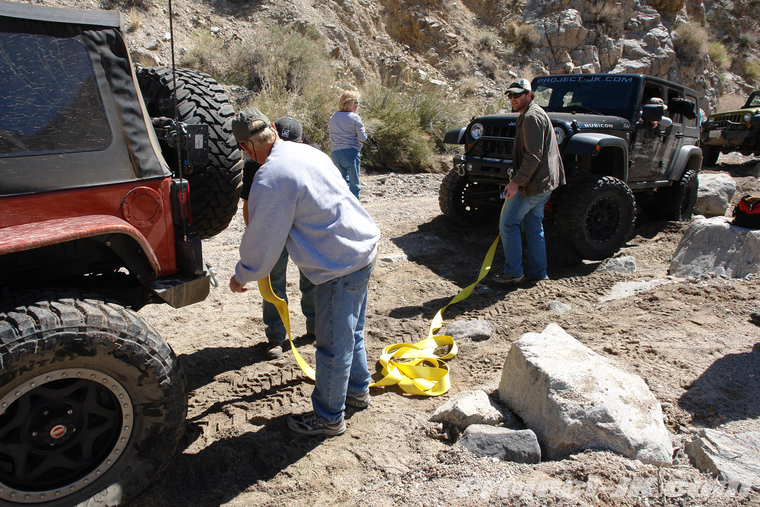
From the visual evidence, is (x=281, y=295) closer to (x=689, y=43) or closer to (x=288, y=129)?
(x=288, y=129)

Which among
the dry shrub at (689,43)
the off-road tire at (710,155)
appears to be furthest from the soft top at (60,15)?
the dry shrub at (689,43)

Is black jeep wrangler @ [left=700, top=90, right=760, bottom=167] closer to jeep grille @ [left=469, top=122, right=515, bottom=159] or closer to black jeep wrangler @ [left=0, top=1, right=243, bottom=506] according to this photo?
jeep grille @ [left=469, top=122, right=515, bottom=159]

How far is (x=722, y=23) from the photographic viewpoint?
2661 cm

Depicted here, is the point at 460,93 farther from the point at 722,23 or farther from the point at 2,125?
the point at 722,23

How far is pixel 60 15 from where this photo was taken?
2098mm

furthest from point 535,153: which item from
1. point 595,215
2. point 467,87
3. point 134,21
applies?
point 467,87

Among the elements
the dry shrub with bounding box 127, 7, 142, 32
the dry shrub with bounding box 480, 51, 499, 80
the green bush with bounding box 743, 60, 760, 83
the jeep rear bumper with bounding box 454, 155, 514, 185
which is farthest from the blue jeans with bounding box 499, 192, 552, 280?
the green bush with bounding box 743, 60, 760, 83

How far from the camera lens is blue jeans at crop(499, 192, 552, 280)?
5.08 metres

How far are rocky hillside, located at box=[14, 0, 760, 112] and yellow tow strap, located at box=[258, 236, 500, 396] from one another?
34.8ft

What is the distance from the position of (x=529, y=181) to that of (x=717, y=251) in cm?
211

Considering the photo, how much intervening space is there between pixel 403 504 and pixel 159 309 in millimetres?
2946

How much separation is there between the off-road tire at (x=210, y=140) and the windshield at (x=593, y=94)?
4860 mm

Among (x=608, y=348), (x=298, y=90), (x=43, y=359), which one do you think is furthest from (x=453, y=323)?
(x=298, y=90)

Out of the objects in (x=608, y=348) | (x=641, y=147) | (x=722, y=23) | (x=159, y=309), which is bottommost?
(x=159, y=309)
